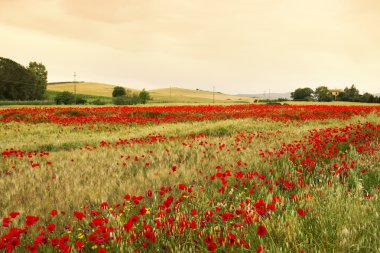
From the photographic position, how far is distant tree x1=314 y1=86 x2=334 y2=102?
103688mm

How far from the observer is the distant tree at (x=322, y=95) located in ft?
340

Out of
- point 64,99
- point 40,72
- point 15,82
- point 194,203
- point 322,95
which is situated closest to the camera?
point 194,203

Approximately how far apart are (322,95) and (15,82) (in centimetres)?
9432

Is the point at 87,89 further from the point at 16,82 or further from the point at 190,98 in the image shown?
the point at 16,82

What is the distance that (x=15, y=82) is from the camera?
61.4 m

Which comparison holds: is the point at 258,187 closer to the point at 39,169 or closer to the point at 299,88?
the point at 39,169

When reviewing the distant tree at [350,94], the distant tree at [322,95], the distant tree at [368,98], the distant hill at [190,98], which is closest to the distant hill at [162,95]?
the distant hill at [190,98]

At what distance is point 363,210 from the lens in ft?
9.75

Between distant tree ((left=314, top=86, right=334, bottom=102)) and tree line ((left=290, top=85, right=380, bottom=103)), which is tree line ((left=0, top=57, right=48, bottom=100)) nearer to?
tree line ((left=290, top=85, right=380, bottom=103))

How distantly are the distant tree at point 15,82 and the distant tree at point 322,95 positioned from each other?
89.9 metres

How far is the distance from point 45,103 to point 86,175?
4886 cm

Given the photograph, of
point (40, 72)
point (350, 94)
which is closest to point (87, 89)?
point (40, 72)

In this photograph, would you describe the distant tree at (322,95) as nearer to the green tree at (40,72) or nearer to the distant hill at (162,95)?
the distant hill at (162,95)

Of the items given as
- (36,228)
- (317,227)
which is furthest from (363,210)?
(36,228)
